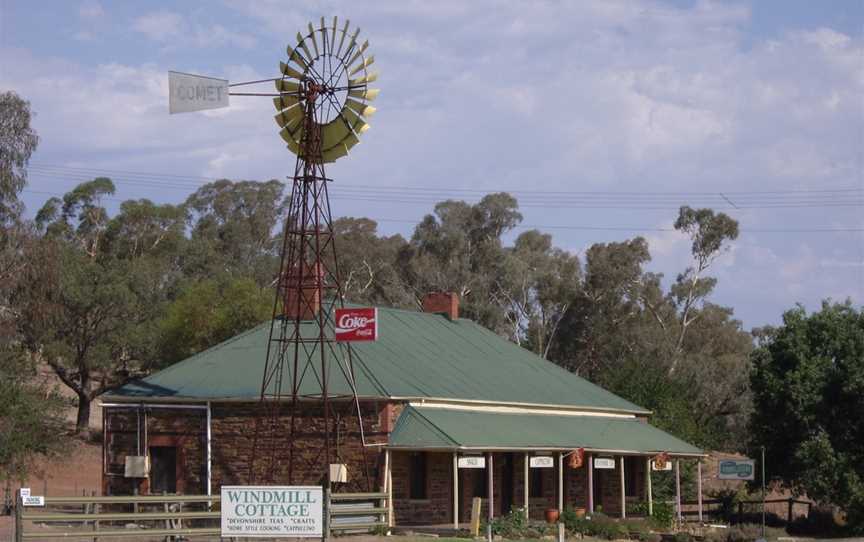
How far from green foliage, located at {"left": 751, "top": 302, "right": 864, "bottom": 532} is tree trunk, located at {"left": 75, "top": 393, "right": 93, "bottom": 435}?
3616cm

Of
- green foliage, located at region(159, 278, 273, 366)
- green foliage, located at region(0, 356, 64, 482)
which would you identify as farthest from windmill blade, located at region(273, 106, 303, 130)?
green foliage, located at region(159, 278, 273, 366)

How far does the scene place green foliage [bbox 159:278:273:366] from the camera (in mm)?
59375

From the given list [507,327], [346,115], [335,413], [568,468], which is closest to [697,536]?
[568,468]

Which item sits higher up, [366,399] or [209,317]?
[209,317]

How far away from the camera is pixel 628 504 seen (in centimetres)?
4216

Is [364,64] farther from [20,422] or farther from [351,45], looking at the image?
[20,422]

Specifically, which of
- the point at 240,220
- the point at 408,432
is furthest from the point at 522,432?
the point at 240,220

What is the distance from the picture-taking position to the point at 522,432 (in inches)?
1437

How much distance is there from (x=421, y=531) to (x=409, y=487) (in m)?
2.75

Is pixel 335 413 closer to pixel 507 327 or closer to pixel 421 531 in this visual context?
pixel 421 531

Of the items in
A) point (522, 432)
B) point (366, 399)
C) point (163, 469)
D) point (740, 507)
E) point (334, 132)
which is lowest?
point (740, 507)

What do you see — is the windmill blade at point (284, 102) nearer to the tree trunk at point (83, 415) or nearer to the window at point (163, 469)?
the window at point (163, 469)

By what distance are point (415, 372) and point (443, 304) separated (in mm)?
8926

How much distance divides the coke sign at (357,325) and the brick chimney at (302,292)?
2.70ft
